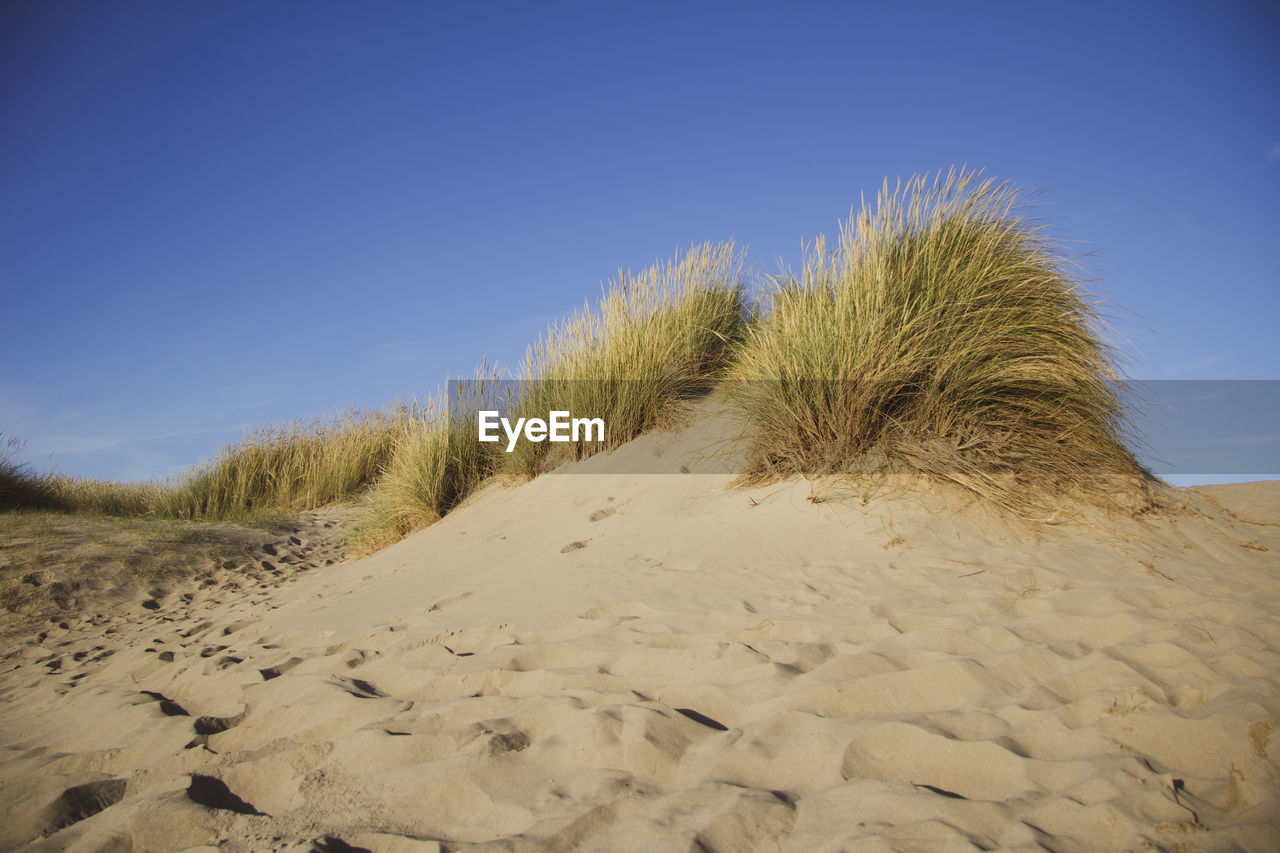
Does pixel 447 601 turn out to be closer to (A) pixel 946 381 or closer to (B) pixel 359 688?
(B) pixel 359 688

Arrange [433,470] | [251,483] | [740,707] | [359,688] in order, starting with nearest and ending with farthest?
[740,707], [359,688], [433,470], [251,483]

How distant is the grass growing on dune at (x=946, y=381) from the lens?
414 centimetres

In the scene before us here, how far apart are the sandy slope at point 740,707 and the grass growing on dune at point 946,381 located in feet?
1.37

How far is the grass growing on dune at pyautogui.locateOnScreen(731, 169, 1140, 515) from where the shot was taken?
414 cm

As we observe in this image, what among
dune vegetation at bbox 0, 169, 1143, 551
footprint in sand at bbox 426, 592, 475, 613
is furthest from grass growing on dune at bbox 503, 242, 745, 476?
footprint in sand at bbox 426, 592, 475, 613

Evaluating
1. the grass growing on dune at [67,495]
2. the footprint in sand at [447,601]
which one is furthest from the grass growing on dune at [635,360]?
the grass growing on dune at [67,495]

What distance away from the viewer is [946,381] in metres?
4.33

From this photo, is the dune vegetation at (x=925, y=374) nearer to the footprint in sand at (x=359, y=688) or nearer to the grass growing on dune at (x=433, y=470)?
the grass growing on dune at (x=433, y=470)

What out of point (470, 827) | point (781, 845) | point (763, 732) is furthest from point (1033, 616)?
point (470, 827)

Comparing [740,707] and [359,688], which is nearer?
[740,707]

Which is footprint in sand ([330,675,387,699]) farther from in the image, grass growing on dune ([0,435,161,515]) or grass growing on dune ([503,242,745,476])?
grass growing on dune ([0,435,161,515])

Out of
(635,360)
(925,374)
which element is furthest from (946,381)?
(635,360)

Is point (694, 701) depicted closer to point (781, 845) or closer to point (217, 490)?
point (781, 845)

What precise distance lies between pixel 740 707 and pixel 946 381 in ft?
10.0
